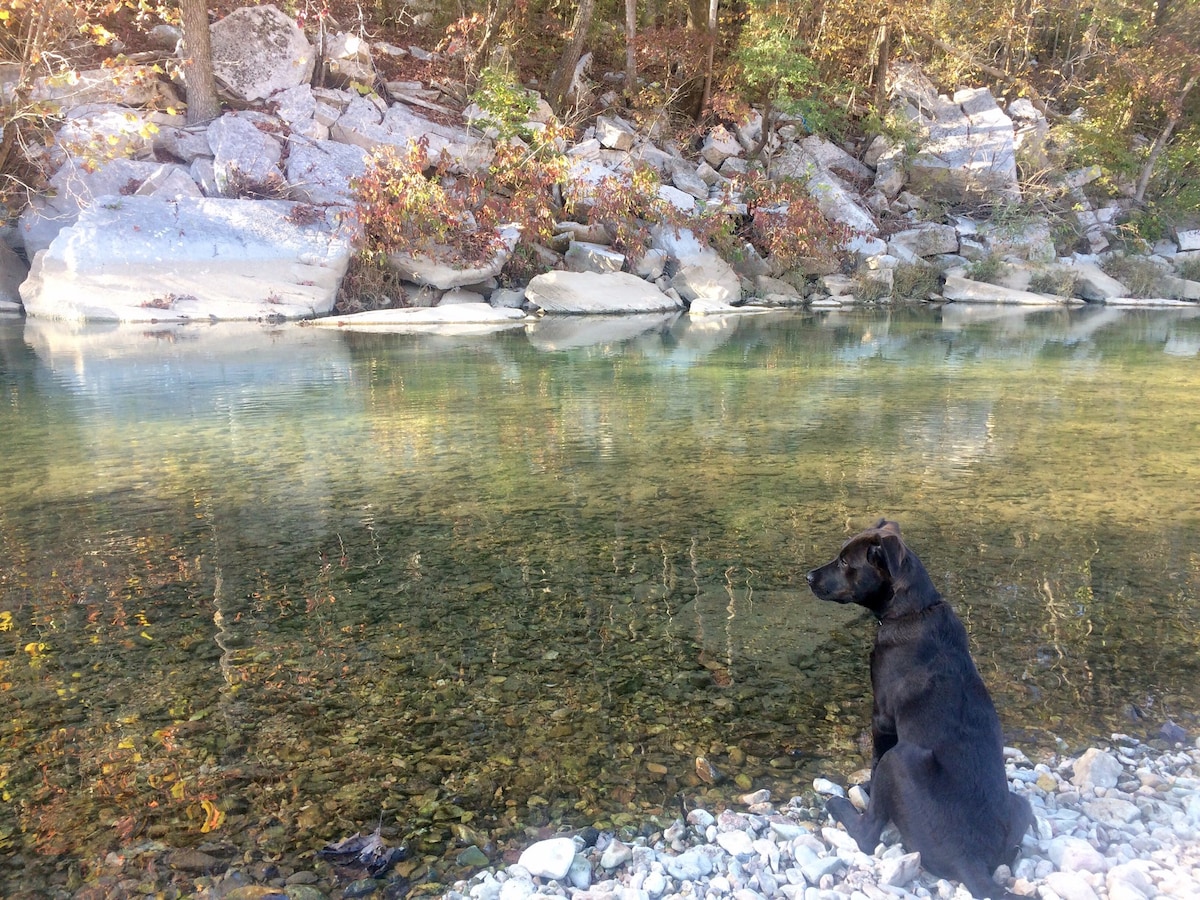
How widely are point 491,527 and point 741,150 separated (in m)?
22.7

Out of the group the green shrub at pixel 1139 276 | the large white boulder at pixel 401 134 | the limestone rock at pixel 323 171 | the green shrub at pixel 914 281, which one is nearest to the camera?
the limestone rock at pixel 323 171

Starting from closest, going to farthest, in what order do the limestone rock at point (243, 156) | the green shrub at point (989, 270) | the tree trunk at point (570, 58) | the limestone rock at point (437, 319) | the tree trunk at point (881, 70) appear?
the limestone rock at point (437, 319) < the limestone rock at point (243, 156) < the green shrub at point (989, 270) < the tree trunk at point (570, 58) < the tree trunk at point (881, 70)

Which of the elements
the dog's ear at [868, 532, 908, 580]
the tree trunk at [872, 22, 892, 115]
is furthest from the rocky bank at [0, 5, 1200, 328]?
the dog's ear at [868, 532, 908, 580]

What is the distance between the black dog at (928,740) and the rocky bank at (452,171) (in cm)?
1211

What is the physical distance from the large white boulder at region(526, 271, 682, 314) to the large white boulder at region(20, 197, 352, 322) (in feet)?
13.3

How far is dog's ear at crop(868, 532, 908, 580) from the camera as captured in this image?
2796 mm

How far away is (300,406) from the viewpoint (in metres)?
8.67

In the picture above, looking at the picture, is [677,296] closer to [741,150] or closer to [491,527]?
[741,150]

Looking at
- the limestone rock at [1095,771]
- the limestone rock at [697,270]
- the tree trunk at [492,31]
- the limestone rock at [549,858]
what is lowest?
the limestone rock at [1095,771]

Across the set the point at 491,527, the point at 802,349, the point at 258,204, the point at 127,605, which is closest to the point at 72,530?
the point at 127,605

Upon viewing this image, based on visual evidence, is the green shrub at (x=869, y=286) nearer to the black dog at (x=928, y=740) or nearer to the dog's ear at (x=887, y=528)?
the dog's ear at (x=887, y=528)

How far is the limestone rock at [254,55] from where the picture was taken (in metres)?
20.6

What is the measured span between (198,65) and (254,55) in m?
1.73

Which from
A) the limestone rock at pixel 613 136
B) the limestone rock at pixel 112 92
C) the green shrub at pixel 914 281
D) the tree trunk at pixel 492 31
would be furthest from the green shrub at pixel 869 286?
the limestone rock at pixel 112 92
